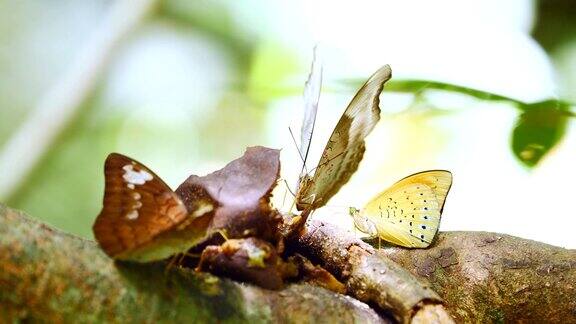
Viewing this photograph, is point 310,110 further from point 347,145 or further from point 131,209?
point 131,209

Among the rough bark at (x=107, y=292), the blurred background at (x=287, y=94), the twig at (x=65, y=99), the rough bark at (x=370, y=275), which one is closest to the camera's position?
the rough bark at (x=107, y=292)

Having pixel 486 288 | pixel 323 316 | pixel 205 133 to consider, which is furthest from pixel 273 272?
pixel 205 133

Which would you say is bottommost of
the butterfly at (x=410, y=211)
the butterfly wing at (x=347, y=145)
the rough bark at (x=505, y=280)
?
the rough bark at (x=505, y=280)

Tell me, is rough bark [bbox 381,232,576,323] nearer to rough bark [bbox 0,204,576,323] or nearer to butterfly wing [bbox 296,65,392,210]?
rough bark [bbox 0,204,576,323]

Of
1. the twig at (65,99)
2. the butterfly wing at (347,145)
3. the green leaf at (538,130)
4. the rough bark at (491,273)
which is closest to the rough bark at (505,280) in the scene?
the rough bark at (491,273)

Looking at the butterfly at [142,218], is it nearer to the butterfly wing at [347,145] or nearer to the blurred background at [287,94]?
the butterfly wing at [347,145]

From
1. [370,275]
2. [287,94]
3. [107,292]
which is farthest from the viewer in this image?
[287,94]

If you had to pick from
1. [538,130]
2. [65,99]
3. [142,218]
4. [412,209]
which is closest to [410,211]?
[412,209]

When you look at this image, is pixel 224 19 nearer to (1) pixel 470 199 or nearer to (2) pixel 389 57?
(2) pixel 389 57
